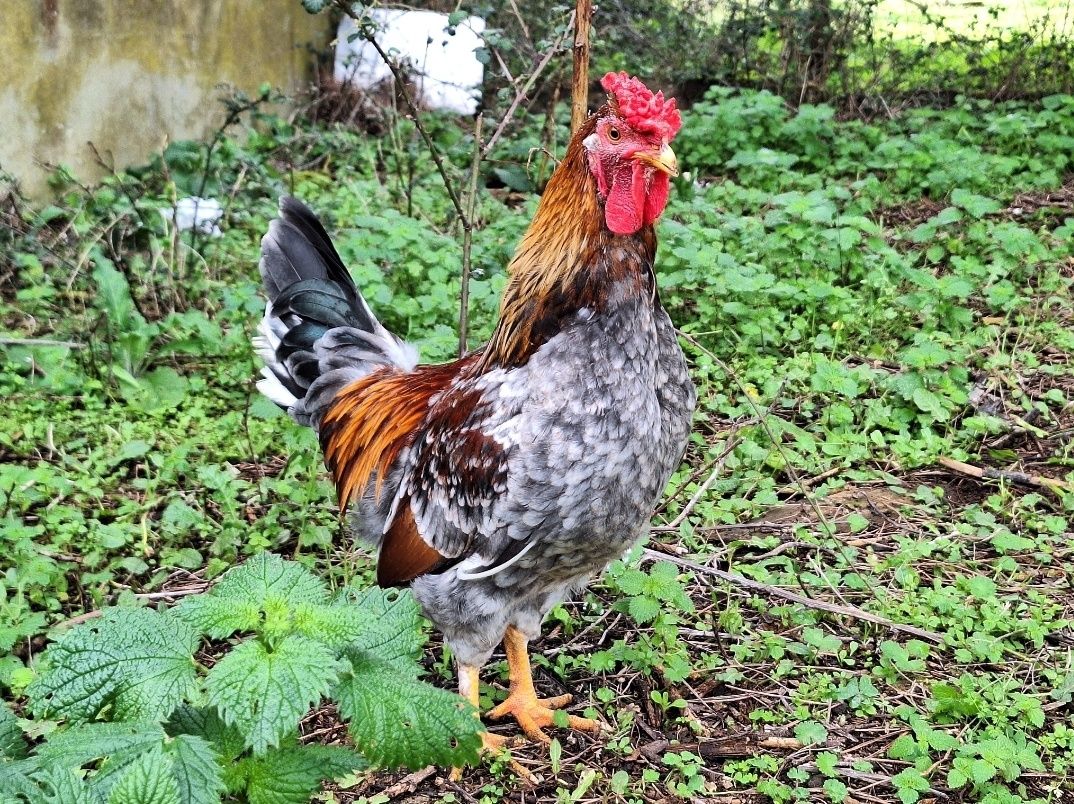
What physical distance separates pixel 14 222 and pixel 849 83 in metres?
6.34

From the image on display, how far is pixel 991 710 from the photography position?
11.1ft

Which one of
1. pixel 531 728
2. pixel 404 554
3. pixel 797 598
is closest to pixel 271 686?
pixel 404 554

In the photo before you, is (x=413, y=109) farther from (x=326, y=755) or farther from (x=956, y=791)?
(x=956, y=791)

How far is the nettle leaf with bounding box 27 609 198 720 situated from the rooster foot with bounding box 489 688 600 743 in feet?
5.50

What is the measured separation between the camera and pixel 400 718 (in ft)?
7.02

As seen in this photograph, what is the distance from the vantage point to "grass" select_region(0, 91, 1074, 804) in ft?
11.4

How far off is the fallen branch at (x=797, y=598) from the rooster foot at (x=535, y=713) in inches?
Result: 27.4

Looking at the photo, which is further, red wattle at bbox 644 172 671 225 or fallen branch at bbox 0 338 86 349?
fallen branch at bbox 0 338 86 349

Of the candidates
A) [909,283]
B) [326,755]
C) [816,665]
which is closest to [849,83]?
[909,283]

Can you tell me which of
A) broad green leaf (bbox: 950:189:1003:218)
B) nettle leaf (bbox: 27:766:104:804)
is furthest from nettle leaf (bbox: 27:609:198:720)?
broad green leaf (bbox: 950:189:1003:218)

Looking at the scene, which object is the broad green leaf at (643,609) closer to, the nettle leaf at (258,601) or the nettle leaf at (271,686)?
the nettle leaf at (258,601)

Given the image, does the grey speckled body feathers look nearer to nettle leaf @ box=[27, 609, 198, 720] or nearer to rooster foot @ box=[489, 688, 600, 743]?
rooster foot @ box=[489, 688, 600, 743]

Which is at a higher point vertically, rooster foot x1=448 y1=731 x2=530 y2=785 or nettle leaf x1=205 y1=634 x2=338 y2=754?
nettle leaf x1=205 y1=634 x2=338 y2=754

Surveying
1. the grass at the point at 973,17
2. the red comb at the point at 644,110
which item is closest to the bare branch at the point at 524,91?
the red comb at the point at 644,110
